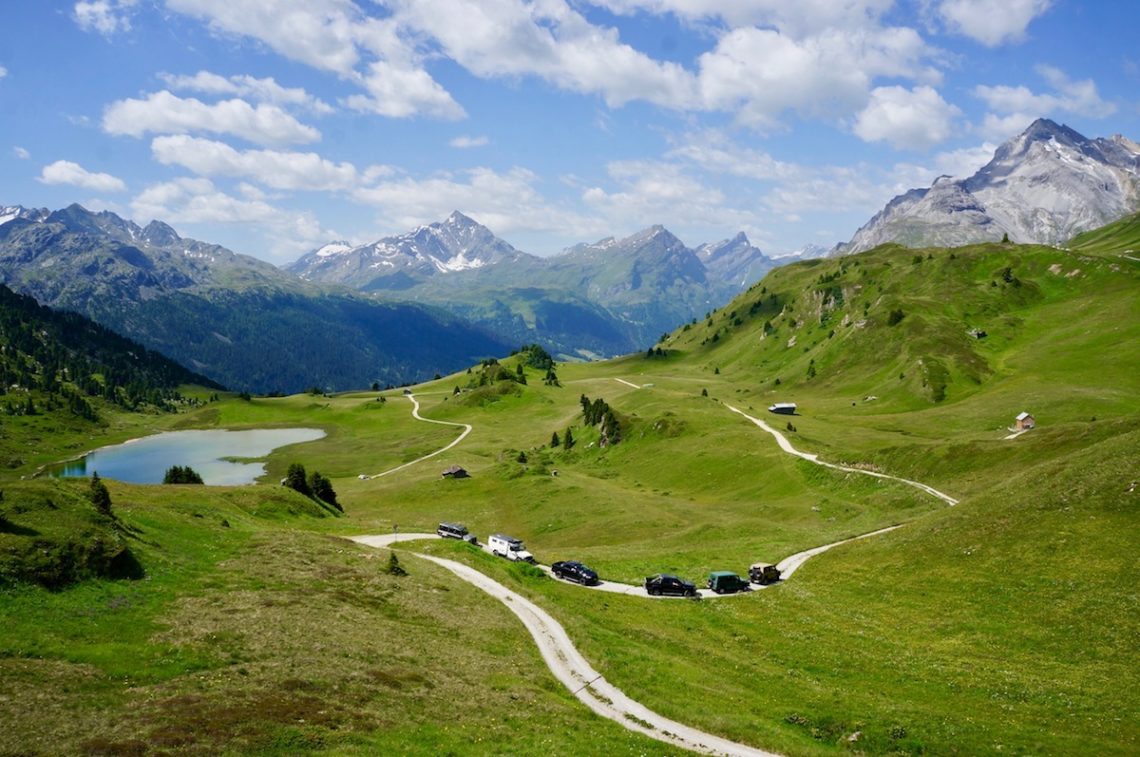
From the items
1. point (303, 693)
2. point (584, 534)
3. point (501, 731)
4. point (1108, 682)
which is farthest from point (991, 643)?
point (584, 534)

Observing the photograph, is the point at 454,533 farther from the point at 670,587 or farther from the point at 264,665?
the point at 264,665

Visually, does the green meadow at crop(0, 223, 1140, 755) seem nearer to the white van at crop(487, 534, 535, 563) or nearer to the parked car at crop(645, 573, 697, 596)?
the parked car at crop(645, 573, 697, 596)

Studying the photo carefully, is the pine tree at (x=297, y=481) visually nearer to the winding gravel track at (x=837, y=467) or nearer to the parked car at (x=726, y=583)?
the parked car at (x=726, y=583)

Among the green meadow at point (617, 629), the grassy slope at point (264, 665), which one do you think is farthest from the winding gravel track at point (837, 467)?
the grassy slope at point (264, 665)

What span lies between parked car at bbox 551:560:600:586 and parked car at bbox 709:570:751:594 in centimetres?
1028

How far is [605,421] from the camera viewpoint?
16700 cm

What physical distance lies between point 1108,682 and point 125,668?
4877 cm

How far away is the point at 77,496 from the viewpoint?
1871 inches

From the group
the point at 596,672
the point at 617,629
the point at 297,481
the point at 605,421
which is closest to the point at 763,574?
the point at 617,629

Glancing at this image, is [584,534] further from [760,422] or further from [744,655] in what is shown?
[760,422]

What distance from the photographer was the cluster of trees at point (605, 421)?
161 meters

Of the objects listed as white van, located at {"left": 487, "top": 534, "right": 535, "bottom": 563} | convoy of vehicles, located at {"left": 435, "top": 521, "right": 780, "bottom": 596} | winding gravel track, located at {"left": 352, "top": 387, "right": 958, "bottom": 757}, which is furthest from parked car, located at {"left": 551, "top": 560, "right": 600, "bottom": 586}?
white van, located at {"left": 487, "top": 534, "right": 535, "bottom": 563}

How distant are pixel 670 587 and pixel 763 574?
31.0ft

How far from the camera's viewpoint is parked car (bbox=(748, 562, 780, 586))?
2479 inches
